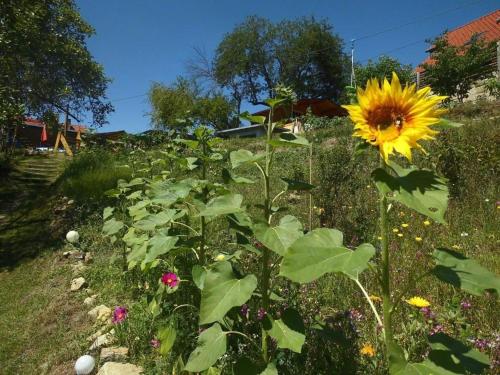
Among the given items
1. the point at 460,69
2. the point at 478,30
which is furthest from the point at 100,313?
the point at 478,30

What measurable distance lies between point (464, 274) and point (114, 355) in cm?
250

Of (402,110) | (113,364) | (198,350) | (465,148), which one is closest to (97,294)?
(113,364)

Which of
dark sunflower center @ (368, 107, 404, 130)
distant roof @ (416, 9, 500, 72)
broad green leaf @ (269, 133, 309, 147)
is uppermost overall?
distant roof @ (416, 9, 500, 72)

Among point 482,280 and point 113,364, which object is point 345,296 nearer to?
point 113,364

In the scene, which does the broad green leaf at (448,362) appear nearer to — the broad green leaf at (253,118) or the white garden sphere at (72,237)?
the broad green leaf at (253,118)

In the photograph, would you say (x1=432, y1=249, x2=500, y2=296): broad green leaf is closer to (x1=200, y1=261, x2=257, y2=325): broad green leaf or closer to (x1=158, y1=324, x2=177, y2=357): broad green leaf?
(x1=200, y1=261, x2=257, y2=325): broad green leaf

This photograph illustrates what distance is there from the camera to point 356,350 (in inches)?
82.7

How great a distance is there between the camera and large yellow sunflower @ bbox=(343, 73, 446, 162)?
1.13 metres

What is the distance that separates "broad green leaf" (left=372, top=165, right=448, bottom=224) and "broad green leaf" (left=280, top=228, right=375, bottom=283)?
0.54 feet

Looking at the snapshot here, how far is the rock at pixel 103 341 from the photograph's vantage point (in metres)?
3.04

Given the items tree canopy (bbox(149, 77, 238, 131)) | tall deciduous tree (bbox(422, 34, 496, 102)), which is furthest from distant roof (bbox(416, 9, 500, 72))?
tree canopy (bbox(149, 77, 238, 131))

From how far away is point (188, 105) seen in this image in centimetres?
3500

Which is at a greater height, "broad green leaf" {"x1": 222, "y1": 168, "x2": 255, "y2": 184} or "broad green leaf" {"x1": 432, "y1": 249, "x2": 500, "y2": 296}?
"broad green leaf" {"x1": 222, "y1": 168, "x2": 255, "y2": 184}

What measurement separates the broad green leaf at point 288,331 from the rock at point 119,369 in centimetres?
143
